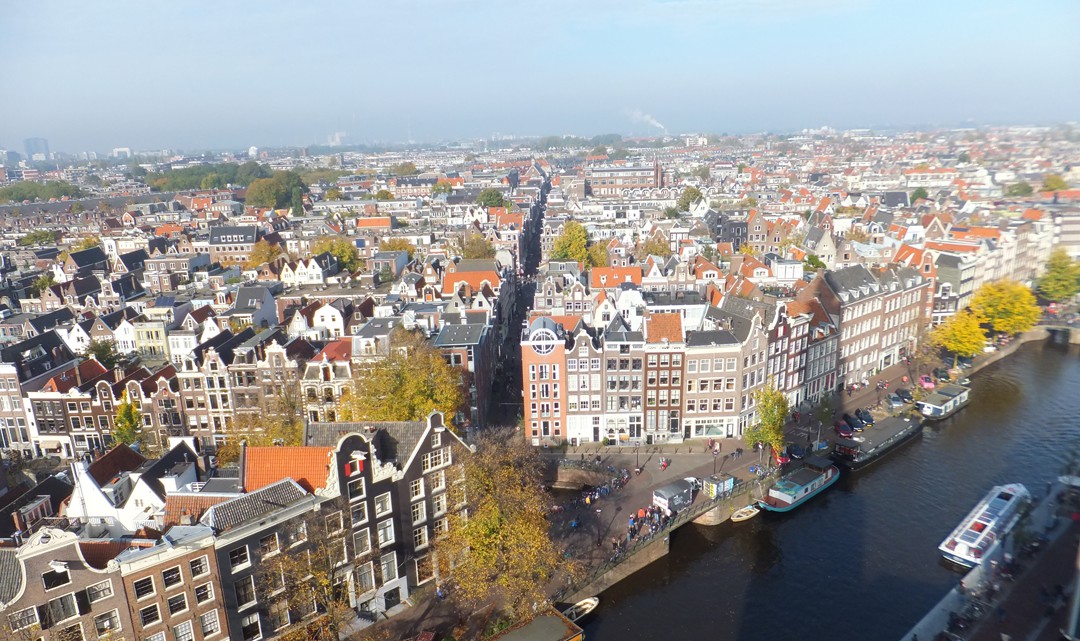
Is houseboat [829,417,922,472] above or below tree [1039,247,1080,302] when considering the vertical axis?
below

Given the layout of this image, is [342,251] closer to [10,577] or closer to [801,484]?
[801,484]

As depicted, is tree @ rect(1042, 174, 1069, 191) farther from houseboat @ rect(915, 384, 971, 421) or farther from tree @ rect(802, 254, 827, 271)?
tree @ rect(802, 254, 827, 271)

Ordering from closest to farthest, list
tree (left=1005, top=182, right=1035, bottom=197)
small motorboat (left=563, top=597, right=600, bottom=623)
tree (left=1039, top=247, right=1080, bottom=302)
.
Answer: small motorboat (left=563, top=597, right=600, bottom=623), tree (left=1039, top=247, right=1080, bottom=302), tree (left=1005, top=182, right=1035, bottom=197)

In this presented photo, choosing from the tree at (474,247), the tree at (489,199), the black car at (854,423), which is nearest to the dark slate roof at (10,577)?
the black car at (854,423)

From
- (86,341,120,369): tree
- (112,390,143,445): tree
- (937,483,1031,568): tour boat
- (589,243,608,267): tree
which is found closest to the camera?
(937,483,1031,568): tour boat

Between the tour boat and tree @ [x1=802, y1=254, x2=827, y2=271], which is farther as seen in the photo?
tree @ [x1=802, y1=254, x2=827, y2=271]

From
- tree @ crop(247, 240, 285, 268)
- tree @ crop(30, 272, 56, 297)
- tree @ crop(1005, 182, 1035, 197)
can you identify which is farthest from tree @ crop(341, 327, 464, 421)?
tree @ crop(1005, 182, 1035, 197)

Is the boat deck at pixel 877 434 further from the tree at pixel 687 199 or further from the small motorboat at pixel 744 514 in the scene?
the tree at pixel 687 199
